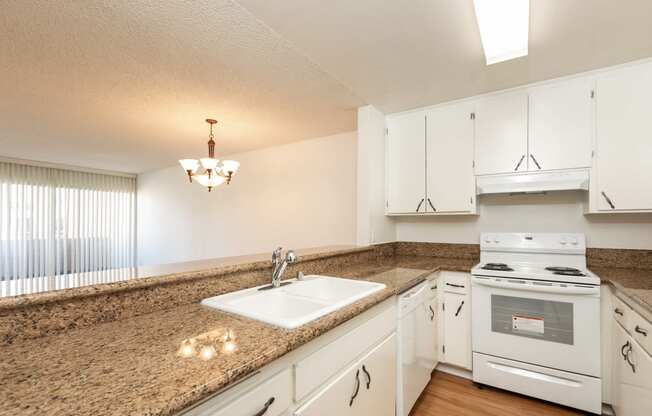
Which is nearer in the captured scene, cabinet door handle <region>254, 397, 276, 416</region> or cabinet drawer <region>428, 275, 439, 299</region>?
cabinet door handle <region>254, 397, 276, 416</region>

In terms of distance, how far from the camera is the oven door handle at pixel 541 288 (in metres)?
1.78

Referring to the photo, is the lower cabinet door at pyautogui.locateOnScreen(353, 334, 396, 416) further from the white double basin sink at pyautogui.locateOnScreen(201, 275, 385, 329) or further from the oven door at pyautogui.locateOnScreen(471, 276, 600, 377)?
the oven door at pyautogui.locateOnScreen(471, 276, 600, 377)

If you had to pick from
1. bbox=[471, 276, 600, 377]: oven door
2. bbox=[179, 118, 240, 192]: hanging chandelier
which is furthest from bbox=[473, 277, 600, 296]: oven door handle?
bbox=[179, 118, 240, 192]: hanging chandelier

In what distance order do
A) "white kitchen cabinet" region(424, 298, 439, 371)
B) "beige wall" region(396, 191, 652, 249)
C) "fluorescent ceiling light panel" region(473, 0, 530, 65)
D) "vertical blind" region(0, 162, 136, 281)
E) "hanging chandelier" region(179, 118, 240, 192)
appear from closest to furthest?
1. "fluorescent ceiling light panel" region(473, 0, 530, 65)
2. "white kitchen cabinet" region(424, 298, 439, 371)
3. "beige wall" region(396, 191, 652, 249)
4. "hanging chandelier" region(179, 118, 240, 192)
5. "vertical blind" region(0, 162, 136, 281)

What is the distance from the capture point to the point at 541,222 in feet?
8.04

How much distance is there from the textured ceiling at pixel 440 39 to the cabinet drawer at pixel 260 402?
165 cm

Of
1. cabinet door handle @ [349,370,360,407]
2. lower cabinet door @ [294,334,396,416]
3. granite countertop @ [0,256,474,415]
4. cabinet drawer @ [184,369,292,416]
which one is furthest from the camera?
cabinet door handle @ [349,370,360,407]

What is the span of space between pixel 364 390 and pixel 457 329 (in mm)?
1309

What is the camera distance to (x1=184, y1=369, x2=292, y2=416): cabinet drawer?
26.1 inches

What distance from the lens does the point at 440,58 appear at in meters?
1.93

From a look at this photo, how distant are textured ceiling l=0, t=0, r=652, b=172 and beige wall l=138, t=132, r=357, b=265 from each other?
2.50ft

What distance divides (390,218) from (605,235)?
5.55 ft

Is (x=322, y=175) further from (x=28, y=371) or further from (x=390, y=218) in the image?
(x=28, y=371)

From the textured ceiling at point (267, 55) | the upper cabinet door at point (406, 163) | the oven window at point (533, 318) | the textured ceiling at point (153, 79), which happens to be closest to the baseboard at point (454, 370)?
the oven window at point (533, 318)
